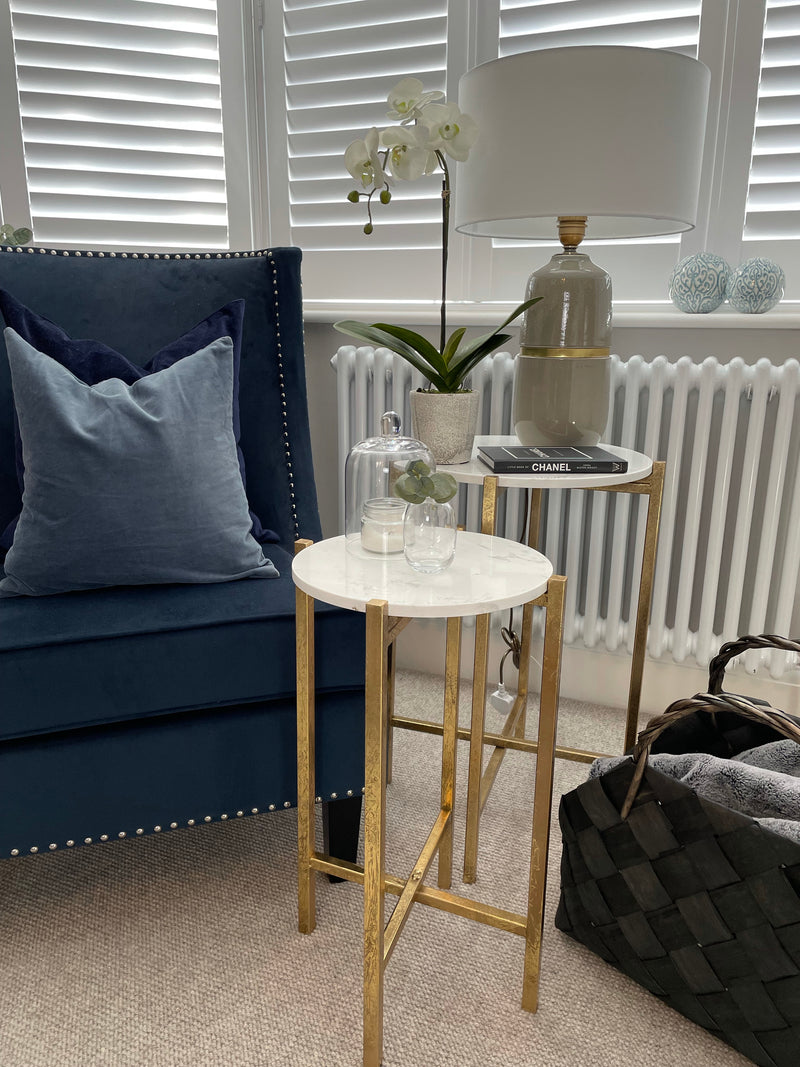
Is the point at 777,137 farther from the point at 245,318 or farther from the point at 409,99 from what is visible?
the point at 245,318

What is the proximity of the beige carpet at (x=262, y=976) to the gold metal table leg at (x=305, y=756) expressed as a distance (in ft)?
0.21

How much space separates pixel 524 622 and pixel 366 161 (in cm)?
88

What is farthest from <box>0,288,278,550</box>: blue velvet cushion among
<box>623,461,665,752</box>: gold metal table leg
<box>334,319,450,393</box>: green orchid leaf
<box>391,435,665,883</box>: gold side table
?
<box>623,461,665,752</box>: gold metal table leg

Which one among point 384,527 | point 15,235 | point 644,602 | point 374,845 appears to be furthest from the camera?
point 15,235

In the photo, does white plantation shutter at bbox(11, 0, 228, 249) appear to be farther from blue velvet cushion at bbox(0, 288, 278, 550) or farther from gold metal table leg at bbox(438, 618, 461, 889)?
gold metal table leg at bbox(438, 618, 461, 889)

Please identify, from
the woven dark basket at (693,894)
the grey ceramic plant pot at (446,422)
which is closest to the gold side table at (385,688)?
the woven dark basket at (693,894)

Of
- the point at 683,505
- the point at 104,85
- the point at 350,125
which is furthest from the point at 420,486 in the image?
the point at 104,85

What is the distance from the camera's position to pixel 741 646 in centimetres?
111

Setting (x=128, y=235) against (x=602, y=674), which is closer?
(x=602, y=674)

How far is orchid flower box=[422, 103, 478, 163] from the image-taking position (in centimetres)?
114

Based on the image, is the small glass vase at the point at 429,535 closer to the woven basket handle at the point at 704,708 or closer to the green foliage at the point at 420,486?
the green foliage at the point at 420,486

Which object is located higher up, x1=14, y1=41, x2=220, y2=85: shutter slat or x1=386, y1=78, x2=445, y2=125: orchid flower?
x1=14, y1=41, x2=220, y2=85: shutter slat

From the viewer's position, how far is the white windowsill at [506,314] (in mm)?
1559

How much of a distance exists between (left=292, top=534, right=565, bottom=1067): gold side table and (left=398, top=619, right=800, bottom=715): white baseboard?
2.68 ft
